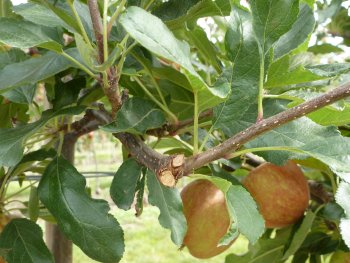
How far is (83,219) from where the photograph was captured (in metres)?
0.64

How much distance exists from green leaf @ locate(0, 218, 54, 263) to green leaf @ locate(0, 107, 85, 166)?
0.58ft

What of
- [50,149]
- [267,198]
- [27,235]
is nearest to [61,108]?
[50,149]

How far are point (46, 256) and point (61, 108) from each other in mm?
222

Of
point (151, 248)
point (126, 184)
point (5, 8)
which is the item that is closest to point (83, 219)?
point (126, 184)

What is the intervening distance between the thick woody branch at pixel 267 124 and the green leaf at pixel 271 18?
0.33 ft

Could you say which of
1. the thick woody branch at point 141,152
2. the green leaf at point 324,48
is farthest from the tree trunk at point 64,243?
the green leaf at point 324,48

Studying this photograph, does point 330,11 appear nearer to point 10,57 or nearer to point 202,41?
point 202,41

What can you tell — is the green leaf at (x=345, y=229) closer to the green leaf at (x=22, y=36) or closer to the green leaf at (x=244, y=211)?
the green leaf at (x=244, y=211)

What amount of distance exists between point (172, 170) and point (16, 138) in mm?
248

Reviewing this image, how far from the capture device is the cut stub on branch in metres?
0.51

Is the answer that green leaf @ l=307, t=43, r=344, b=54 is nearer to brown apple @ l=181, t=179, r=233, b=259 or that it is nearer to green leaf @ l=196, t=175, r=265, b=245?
brown apple @ l=181, t=179, r=233, b=259

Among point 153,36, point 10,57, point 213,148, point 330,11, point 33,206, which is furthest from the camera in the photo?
point 330,11

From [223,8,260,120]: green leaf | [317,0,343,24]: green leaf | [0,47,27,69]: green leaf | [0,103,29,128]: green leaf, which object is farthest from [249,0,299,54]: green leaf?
[317,0,343,24]: green leaf

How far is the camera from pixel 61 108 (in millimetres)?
711
